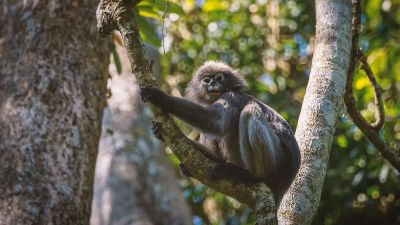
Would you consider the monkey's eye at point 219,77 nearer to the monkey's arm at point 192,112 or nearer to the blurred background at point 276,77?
the blurred background at point 276,77

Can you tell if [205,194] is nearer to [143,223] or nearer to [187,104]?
[143,223]

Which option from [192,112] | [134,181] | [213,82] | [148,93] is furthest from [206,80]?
[134,181]

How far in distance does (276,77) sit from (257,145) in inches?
196

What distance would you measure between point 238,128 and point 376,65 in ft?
9.55

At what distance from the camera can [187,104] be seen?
17.5ft

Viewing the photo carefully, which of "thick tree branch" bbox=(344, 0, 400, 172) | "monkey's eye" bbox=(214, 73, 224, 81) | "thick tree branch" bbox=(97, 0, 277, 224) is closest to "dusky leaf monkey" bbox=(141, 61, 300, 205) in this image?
"monkey's eye" bbox=(214, 73, 224, 81)

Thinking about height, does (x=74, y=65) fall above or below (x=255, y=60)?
below

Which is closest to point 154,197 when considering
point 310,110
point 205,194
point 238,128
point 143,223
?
point 143,223

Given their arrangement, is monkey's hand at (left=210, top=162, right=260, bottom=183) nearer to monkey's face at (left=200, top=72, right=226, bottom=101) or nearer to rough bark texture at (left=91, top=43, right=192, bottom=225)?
monkey's face at (left=200, top=72, right=226, bottom=101)

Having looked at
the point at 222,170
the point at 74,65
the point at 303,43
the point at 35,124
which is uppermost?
Answer: the point at 303,43

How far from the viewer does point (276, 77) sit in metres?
10.2

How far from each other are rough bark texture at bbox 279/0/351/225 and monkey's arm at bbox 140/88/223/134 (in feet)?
3.09

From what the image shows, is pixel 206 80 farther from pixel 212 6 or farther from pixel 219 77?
pixel 212 6

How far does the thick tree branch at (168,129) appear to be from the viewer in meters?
4.07
